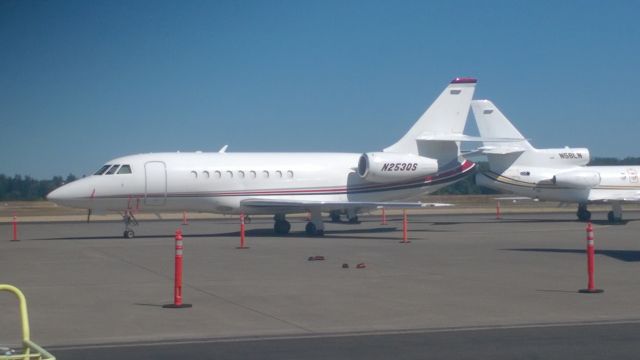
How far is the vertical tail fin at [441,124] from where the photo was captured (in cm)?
3394

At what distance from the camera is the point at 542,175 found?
1638 inches

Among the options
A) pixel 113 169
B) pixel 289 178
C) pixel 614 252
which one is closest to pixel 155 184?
pixel 113 169

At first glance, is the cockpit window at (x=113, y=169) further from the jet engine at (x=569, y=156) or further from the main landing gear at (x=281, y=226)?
the jet engine at (x=569, y=156)

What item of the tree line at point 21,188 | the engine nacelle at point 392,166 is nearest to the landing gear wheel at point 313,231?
the engine nacelle at point 392,166

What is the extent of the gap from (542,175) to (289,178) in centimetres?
1485

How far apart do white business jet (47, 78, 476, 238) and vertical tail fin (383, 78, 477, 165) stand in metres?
0.04

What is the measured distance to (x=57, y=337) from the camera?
1095cm

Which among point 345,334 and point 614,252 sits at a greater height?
point 614,252

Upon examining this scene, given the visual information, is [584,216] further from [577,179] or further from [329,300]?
[329,300]

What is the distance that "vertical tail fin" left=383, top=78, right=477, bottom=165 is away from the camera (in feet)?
111

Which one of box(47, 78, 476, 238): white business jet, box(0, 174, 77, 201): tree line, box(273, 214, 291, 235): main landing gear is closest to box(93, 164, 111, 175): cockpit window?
box(47, 78, 476, 238): white business jet

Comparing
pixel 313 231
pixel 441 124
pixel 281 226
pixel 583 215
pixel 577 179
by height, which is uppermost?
pixel 441 124

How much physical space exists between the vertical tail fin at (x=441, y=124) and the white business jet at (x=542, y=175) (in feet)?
22.6

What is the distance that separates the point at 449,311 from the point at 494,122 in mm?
30400
